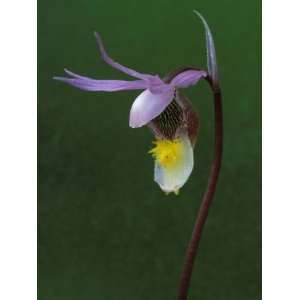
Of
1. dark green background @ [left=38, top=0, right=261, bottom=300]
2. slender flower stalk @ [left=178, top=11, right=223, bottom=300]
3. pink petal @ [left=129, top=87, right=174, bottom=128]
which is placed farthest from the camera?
dark green background @ [left=38, top=0, right=261, bottom=300]

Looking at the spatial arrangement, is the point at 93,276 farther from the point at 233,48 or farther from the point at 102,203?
the point at 233,48

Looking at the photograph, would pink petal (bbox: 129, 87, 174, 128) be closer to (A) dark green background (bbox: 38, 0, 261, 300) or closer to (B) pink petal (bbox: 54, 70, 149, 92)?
(B) pink petal (bbox: 54, 70, 149, 92)

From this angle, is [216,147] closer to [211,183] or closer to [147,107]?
[211,183]

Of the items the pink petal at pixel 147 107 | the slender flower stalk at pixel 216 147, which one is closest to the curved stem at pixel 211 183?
the slender flower stalk at pixel 216 147

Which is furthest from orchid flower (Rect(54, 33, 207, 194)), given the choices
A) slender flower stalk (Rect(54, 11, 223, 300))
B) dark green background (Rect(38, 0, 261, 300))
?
dark green background (Rect(38, 0, 261, 300))

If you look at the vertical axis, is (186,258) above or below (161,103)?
below

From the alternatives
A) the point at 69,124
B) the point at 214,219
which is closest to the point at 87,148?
the point at 69,124
